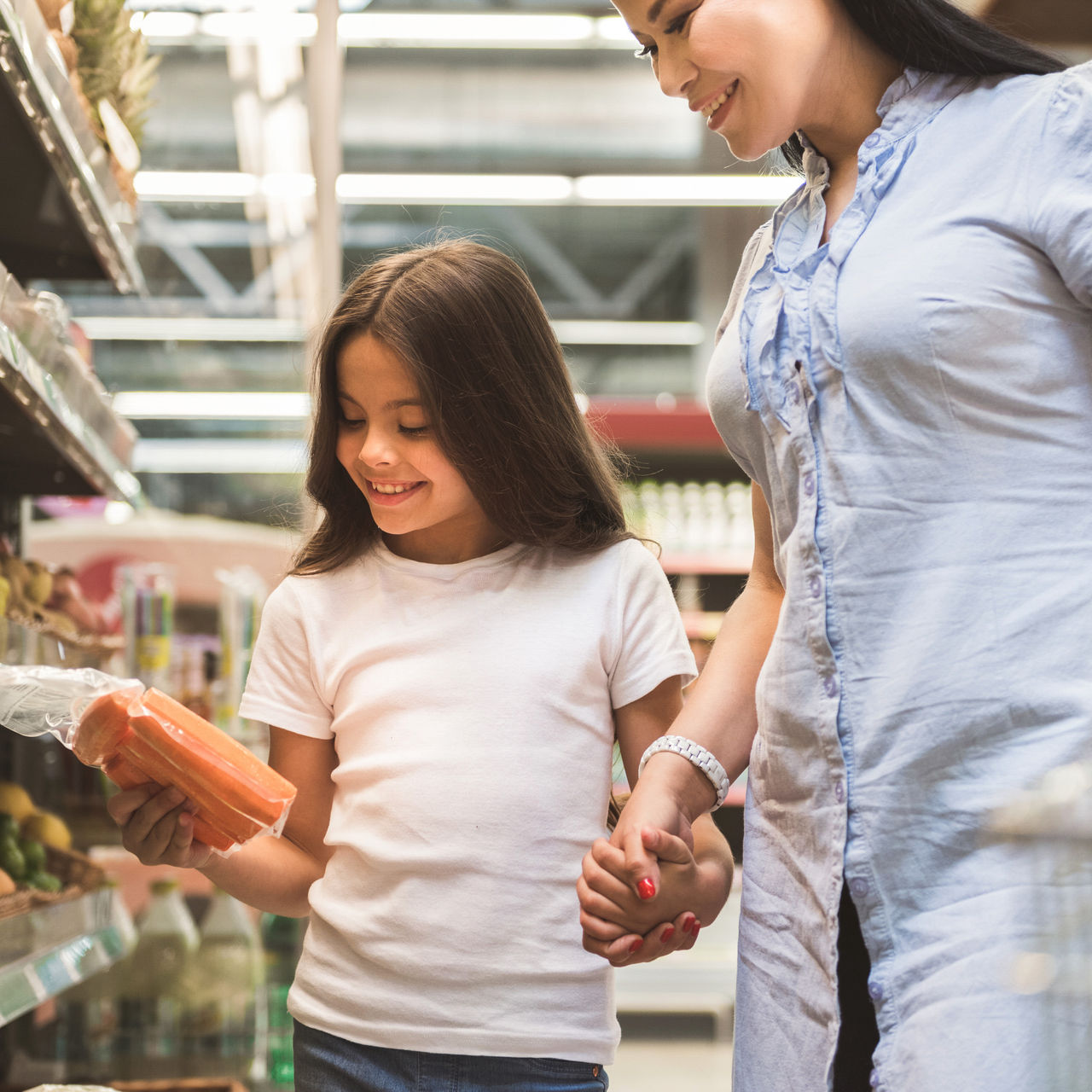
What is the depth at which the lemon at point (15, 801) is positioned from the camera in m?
2.29

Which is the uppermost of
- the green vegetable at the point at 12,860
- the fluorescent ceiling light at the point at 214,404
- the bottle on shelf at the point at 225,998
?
the green vegetable at the point at 12,860

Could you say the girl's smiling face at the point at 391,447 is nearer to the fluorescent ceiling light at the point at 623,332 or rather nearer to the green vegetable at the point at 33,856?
the green vegetable at the point at 33,856

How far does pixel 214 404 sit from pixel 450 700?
152 inches

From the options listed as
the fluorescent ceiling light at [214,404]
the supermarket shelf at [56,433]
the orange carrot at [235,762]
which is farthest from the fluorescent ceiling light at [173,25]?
the orange carrot at [235,762]

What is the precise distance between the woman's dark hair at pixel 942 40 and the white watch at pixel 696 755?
0.59 metres

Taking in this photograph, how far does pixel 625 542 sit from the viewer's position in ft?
4.77

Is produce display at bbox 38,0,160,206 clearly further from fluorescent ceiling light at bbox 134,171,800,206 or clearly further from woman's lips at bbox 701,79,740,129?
fluorescent ceiling light at bbox 134,171,800,206

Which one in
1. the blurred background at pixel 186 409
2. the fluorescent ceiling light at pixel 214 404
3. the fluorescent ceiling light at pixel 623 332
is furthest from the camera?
the fluorescent ceiling light at pixel 623 332

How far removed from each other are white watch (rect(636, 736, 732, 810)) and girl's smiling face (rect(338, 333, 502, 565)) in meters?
0.37

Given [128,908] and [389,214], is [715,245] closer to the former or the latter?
[389,214]

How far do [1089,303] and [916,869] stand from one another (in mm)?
412

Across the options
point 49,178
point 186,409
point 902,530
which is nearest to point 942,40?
point 902,530

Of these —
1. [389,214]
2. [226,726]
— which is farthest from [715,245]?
[226,726]

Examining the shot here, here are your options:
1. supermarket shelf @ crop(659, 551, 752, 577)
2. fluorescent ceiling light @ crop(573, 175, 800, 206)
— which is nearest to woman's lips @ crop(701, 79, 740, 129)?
supermarket shelf @ crop(659, 551, 752, 577)
